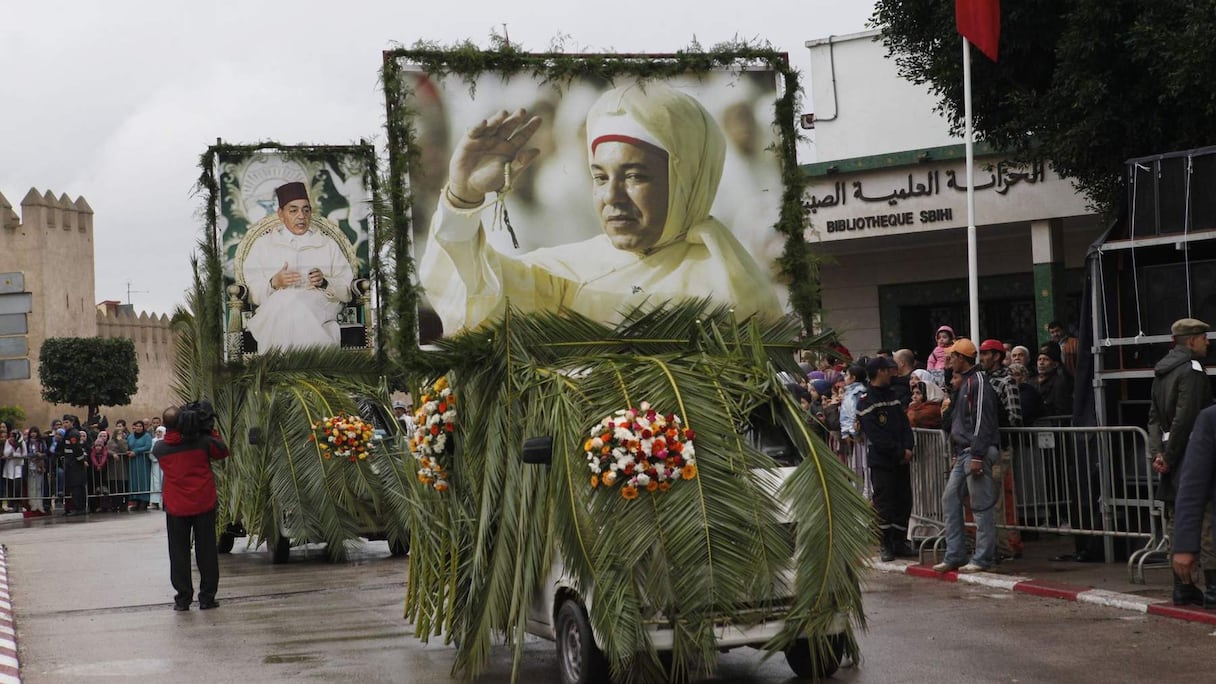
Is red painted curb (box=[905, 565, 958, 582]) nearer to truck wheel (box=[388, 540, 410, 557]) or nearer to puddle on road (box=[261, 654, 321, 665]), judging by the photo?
puddle on road (box=[261, 654, 321, 665])

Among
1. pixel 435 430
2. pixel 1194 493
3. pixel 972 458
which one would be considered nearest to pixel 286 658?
pixel 435 430

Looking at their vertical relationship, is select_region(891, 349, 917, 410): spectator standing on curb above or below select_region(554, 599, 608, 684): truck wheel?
above

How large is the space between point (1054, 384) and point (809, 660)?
23.0ft

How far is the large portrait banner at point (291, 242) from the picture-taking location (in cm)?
1831

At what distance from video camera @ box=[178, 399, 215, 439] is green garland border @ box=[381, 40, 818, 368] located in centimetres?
460

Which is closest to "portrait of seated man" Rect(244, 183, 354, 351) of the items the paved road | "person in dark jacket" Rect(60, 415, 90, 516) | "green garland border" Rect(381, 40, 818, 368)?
the paved road

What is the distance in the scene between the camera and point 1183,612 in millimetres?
10016

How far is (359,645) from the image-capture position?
10.5 metres

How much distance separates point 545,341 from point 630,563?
1692mm

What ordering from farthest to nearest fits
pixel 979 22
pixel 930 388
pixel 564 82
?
pixel 979 22
pixel 930 388
pixel 564 82

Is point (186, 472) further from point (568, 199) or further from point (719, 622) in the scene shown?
point (719, 622)

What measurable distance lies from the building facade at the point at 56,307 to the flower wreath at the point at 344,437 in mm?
52748

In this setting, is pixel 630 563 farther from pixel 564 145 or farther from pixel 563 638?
pixel 564 145

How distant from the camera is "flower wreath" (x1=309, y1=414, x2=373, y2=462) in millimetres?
16547
